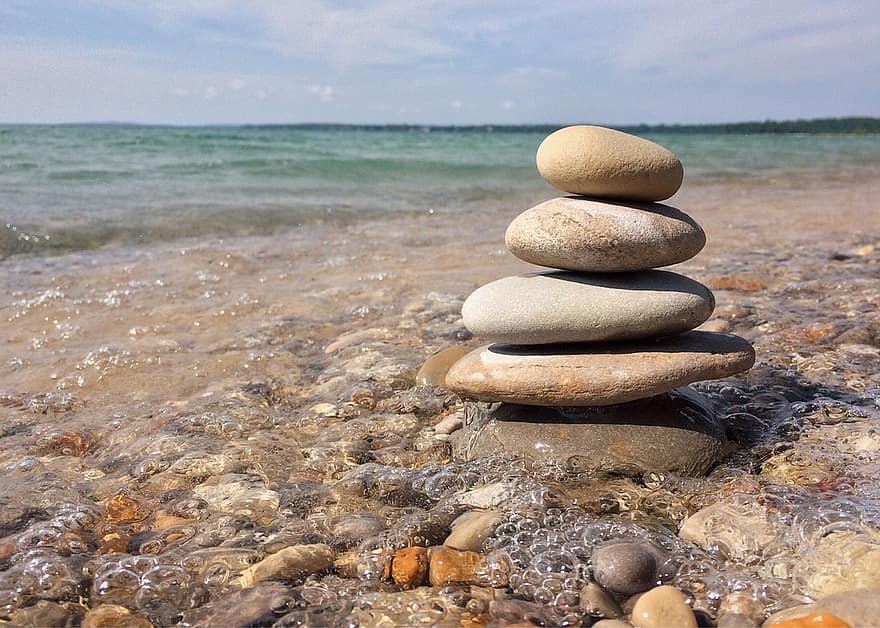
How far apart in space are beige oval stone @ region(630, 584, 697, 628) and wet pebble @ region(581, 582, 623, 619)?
0.06 metres

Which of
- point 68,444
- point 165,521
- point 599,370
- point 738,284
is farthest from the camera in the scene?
point 738,284

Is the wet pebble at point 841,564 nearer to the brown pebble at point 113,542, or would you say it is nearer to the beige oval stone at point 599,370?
the beige oval stone at point 599,370

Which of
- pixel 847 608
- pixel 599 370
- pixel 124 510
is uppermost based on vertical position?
pixel 599 370

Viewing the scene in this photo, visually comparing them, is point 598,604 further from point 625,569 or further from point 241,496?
point 241,496

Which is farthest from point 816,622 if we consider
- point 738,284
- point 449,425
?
point 738,284

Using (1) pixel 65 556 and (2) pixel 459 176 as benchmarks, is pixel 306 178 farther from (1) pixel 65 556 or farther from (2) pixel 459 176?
(1) pixel 65 556

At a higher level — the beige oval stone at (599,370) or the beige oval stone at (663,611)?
the beige oval stone at (599,370)

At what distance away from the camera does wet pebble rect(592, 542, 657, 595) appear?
213 centimetres

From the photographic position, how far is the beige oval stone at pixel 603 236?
116 inches

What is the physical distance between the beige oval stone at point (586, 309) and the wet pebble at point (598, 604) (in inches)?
45.3

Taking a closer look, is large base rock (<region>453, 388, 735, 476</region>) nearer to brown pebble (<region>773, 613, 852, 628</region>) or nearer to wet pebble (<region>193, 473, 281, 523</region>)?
wet pebble (<region>193, 473, 281, 523</region>)

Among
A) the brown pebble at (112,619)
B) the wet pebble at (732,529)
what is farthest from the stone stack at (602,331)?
the brown pebble at (112,619)

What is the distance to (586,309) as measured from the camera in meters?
2.95

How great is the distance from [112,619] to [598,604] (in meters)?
1.42
